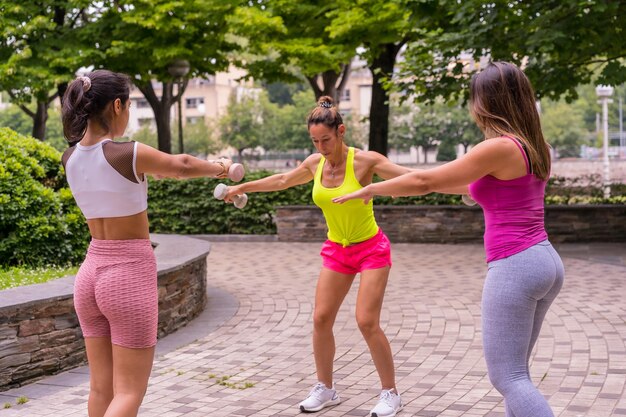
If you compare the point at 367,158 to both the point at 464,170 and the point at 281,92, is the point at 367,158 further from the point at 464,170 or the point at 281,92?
the point at 281,92

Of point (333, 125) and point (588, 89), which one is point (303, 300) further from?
point (588, 89)

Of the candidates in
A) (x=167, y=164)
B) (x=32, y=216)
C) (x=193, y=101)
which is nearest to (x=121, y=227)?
(x=167, y=164)

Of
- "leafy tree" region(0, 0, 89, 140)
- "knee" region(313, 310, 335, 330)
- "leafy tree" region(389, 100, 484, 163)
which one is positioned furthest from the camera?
"leafy tree" region(389, 100, 484, 163)

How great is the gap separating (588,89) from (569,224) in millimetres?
79864

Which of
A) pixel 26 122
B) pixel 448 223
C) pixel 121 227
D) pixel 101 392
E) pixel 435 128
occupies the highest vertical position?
pixel 26 122

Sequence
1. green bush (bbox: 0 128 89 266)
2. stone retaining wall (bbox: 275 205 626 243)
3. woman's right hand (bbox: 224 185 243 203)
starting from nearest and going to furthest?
woman's right hand (bbox: 224 185 243 203) → green bush (bbox: 0 128 89 266) → stone retaining wall (bbox: 275 205 626 243)

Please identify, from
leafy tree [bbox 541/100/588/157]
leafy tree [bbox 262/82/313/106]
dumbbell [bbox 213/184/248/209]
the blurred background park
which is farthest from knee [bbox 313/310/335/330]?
leafy tree [bbox 262/82/313/106]

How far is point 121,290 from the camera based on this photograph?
3.70 m

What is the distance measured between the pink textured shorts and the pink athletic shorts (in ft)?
6.15

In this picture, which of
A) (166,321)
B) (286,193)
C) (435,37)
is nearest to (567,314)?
(166,321)

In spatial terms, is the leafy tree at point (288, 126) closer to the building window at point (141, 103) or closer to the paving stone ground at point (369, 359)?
the building window at point (141, 103)

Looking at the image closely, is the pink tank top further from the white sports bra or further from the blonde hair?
the white sports bra

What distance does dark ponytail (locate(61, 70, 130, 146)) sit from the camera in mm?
3699

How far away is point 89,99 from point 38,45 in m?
20.2
